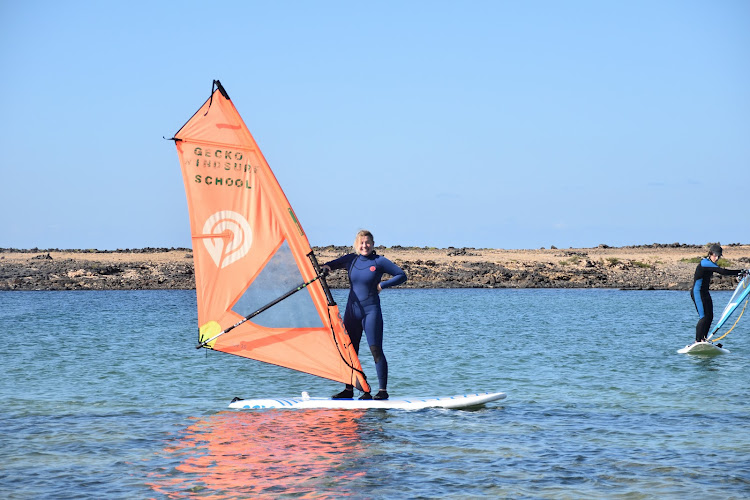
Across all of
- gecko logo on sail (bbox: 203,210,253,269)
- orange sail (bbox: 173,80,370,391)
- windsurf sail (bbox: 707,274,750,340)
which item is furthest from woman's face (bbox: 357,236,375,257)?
windsurf sail (bbox: 707,274,750,340)

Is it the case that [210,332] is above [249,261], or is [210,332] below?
below

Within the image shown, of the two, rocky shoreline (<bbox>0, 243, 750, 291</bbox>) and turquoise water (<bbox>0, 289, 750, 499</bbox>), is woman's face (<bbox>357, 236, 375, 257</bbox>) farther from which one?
rocky shoreline (<bbox>0, 243, 750, 291</bbox>)

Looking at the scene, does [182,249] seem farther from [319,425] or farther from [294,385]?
[319,425]

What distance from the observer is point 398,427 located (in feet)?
32.7

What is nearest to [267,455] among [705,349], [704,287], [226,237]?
[226,237]

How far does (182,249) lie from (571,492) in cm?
5120

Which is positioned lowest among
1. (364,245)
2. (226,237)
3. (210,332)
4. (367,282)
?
(210,332)

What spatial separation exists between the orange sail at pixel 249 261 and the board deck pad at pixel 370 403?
33 centimetres

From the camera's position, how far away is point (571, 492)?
24.0ft

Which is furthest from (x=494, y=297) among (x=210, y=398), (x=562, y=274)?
(x=210, y=398)

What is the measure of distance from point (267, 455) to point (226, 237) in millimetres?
2806

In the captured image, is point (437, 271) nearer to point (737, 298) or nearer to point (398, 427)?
point (737, 298)

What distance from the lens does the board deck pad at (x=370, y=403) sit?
35.7ft

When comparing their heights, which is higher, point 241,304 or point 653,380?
point 241,304
